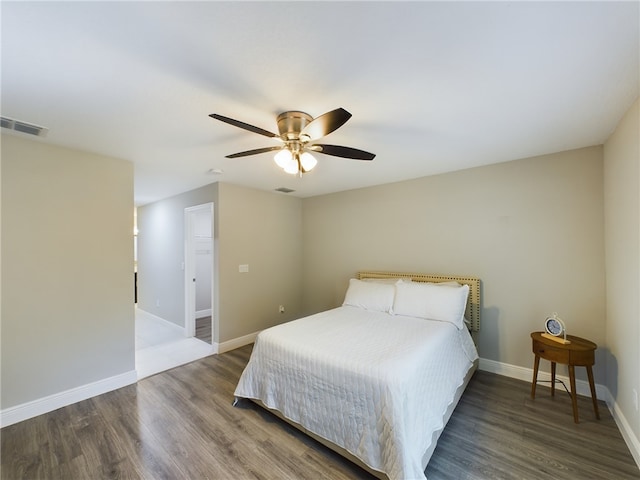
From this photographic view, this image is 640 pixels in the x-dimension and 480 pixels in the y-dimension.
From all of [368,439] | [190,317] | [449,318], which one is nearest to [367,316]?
[449,318]

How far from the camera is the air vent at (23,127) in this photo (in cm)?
193

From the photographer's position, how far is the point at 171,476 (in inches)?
66.5

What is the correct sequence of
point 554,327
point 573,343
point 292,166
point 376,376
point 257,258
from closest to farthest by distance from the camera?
point 376,376, point 292,166, point 573,343, point 554,327, point 257,258

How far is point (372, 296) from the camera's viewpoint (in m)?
3.28

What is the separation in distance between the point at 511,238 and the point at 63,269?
4.53 metres

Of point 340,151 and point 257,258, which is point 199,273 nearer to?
point 257,258

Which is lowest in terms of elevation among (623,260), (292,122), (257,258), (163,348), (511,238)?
(163,348)

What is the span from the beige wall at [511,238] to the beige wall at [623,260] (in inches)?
6.0

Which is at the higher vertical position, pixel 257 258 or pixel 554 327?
pixel 257 258

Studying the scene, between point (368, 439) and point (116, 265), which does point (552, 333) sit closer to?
point (368, 439)

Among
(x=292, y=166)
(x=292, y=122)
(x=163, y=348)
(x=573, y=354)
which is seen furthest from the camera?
(x=163, y=348)

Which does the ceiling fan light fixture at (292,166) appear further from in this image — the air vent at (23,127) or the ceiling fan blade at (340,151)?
the air vent at (23,127)

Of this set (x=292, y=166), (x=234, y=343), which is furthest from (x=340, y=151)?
(x=234, y=343)

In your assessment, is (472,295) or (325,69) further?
(472,295)
